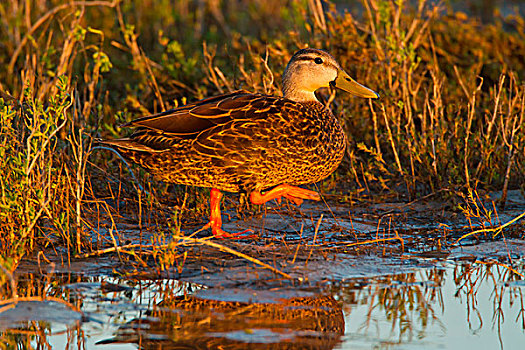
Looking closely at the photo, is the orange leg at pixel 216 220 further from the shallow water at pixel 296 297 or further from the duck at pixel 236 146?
the shallow water at pixel 296 297

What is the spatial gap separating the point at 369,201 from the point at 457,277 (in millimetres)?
1890

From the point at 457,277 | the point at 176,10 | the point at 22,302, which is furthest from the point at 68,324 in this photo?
the point at 176,10

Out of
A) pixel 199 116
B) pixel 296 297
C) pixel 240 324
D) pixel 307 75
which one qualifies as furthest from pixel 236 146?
pixel 240 324

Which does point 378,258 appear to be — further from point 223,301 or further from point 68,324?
point 68,324

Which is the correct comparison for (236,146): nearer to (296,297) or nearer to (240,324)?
(296,297)

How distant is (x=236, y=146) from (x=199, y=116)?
37 centimetres

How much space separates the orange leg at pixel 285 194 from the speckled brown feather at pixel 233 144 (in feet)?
0.31

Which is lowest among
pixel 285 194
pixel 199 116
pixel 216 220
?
pixel 216 220

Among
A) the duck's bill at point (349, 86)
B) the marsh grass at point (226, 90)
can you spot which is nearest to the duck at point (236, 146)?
the marsh grass at point (226, 90)

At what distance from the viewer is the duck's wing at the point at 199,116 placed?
5.96 m

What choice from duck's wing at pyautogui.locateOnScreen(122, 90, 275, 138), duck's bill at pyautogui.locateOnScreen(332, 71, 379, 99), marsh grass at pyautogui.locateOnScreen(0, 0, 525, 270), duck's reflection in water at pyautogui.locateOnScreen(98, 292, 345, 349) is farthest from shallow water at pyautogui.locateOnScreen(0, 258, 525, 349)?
duck's bill at pyautogui.locateOnScreen(332, 71, 379, 99)

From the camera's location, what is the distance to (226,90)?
8305mm

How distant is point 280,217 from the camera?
6.59 metres

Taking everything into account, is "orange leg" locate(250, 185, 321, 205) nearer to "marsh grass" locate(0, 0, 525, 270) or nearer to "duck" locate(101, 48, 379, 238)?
"duck" locate(101, 48, 379, 238)
